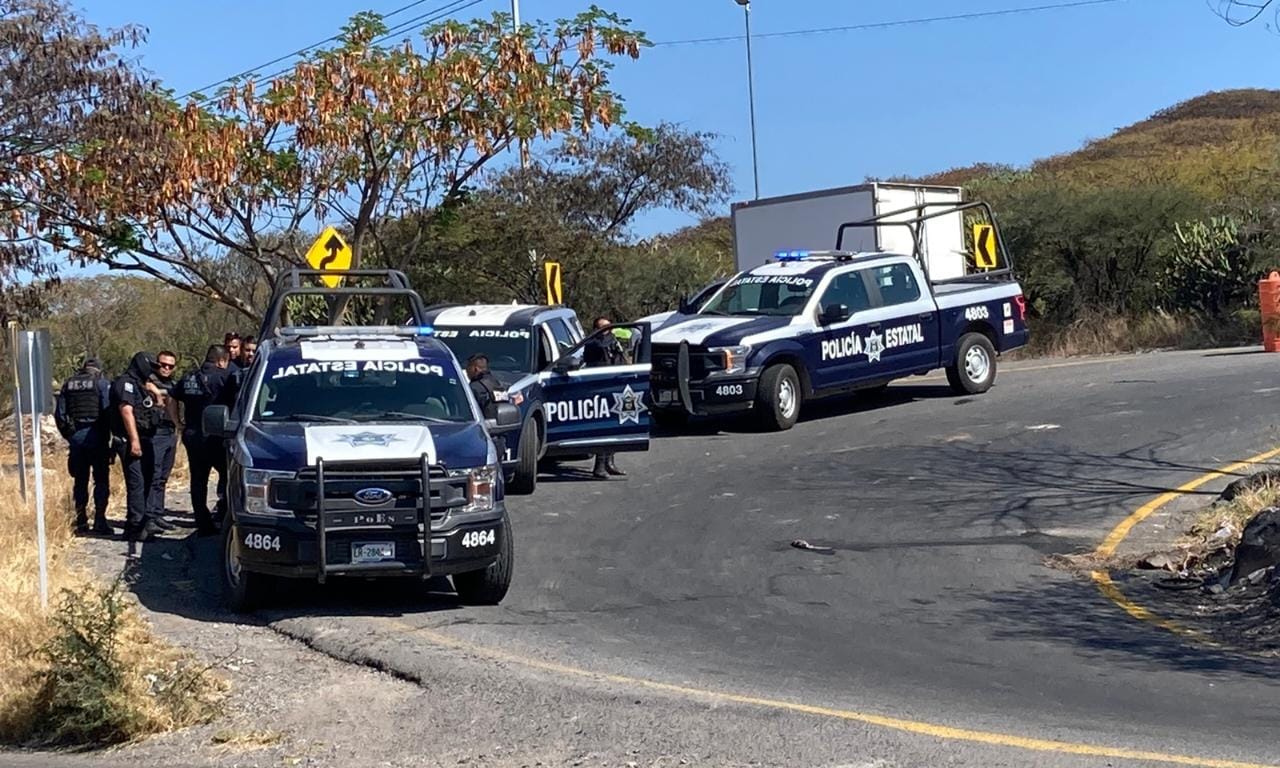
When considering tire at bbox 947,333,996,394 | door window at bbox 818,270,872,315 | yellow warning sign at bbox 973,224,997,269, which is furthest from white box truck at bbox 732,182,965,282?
door window at bbox 818,270,872,315

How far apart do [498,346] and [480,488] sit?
570 centimetres

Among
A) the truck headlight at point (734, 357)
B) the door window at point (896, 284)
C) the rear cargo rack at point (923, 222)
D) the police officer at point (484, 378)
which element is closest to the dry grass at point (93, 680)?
the police officer at point (484, 378)

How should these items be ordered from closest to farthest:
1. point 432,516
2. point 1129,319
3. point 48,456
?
point 432,516 → point 48,456 → point 1129,319

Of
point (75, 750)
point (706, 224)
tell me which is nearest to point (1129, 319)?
point (75, 750)

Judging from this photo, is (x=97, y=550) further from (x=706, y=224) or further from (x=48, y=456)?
(x=706, y=224)

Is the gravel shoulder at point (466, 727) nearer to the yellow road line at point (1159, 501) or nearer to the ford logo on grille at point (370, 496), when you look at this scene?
the ford logo on grille at point (370, 496)

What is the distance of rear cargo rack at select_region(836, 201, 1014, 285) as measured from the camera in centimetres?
2211

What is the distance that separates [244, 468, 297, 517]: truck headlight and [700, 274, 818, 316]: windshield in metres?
10.2

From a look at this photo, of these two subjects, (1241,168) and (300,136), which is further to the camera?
(1241,168)

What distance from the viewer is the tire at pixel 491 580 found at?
10695mm

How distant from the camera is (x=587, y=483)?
1628 centimetres

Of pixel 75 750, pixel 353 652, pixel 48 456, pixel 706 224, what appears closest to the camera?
pixel 75 750

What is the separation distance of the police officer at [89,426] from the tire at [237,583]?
3.47 m

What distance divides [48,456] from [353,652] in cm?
1174
